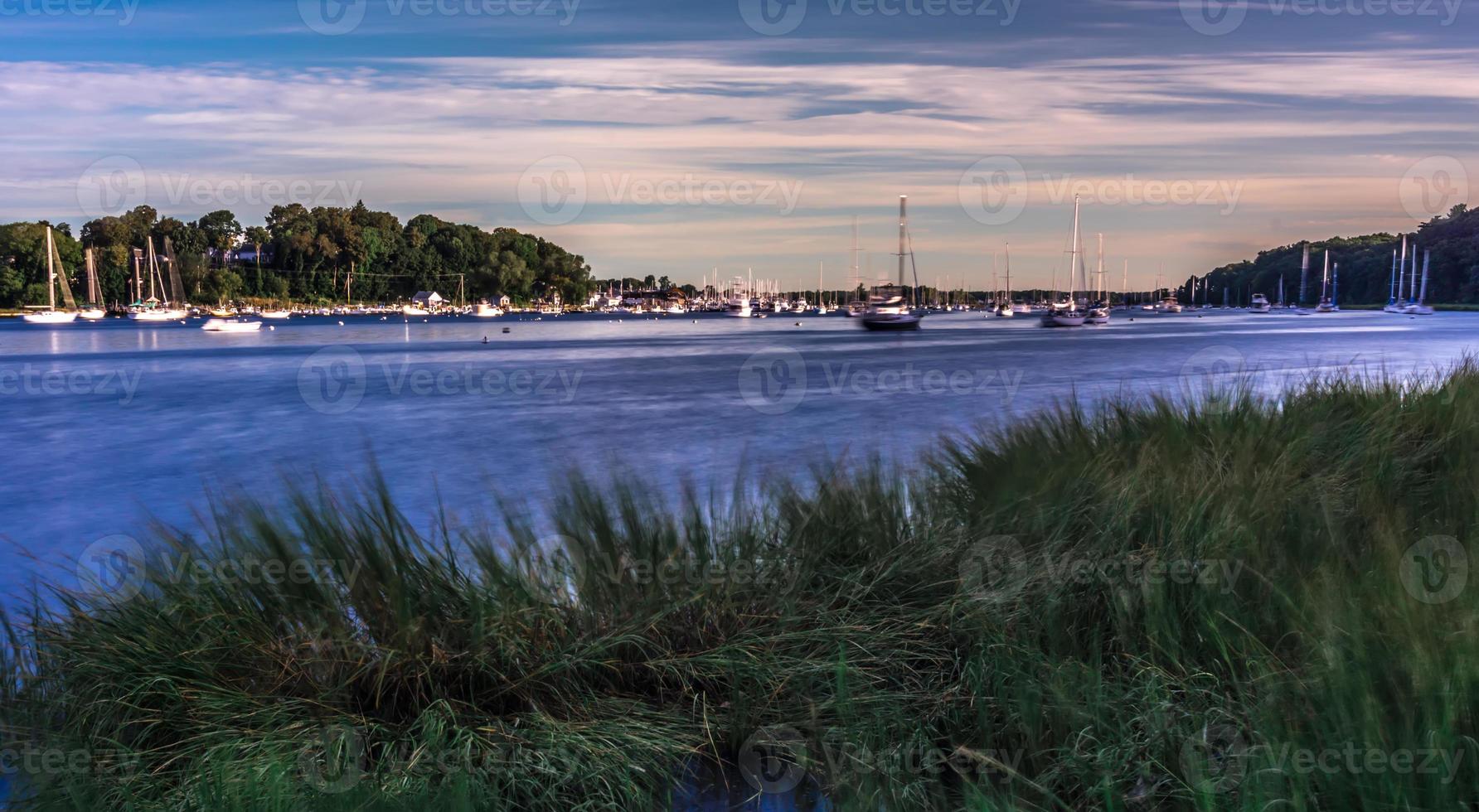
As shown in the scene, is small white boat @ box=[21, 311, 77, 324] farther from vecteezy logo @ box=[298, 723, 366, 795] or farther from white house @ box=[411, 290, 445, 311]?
vecteezy logo @ box=[298, 723, 366, 795]

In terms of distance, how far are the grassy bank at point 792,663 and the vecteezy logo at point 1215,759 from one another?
0.02 meters

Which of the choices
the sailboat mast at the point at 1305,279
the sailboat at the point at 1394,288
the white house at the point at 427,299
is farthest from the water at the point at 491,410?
the white house at the point at 427,299

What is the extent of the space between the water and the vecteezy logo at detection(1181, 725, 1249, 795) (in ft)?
15.1

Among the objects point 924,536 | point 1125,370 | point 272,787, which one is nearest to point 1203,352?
point 1125,370

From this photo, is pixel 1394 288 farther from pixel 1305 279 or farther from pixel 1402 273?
pixel 1305 279

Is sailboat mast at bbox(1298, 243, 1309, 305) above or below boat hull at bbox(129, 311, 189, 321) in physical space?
above

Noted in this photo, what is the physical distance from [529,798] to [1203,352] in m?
57.8

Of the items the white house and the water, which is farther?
the white house

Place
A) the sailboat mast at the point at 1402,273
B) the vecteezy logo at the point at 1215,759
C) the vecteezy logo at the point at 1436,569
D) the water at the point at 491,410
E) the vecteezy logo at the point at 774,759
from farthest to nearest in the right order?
the sailboat mast at the point at 1402,273 < the water at the point at 491,410 < the vecteezy logo at the point at 1436,569 < the vecteezy logo at the point at 774,759 < the vecteezy logo at the point at 1215,759

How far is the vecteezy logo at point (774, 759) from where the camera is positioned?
457cm

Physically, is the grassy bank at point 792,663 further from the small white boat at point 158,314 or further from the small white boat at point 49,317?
the small white boat at point 158,314

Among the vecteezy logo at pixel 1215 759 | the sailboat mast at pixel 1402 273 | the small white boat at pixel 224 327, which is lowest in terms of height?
the vecteezy logo at pixel 1215 759

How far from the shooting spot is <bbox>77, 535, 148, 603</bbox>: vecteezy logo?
211 inches

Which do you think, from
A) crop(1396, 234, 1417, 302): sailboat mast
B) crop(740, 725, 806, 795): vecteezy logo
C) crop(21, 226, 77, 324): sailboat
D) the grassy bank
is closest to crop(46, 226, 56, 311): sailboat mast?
crop(21, 226, 77, 324): sailboat
